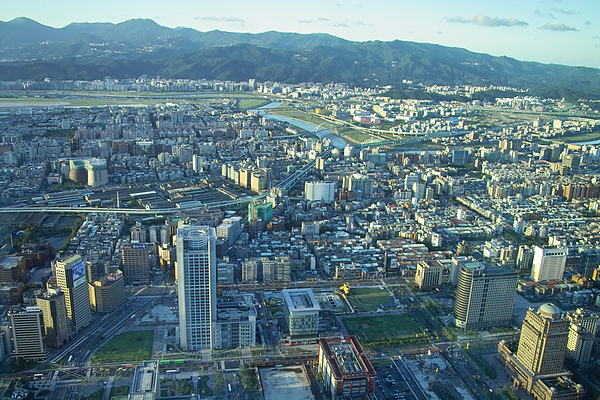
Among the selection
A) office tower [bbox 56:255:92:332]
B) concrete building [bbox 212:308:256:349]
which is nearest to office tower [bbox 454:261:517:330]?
concrete building [bbox 212:308:256:349]

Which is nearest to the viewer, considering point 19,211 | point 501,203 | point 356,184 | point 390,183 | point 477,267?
point 477,267

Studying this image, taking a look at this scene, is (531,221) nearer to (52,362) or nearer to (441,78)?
(52,362)

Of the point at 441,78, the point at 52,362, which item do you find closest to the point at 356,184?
the point at 52,362

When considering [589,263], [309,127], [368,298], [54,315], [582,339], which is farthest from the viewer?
[309,127]

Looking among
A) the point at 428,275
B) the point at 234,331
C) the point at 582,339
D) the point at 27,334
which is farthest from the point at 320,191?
the point at 27,334

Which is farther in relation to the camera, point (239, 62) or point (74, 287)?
point (239, 62)

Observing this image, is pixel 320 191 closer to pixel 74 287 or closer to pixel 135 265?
pixel 135 265
